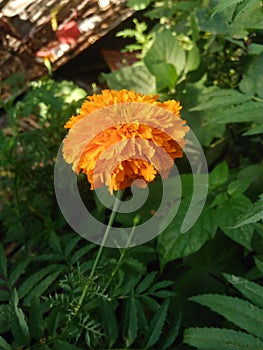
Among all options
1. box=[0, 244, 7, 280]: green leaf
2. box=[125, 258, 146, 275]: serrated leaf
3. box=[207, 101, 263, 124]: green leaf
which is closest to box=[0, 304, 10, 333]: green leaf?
box=[0, 244, 7, 280]: green leaf

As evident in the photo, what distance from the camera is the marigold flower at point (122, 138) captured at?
76 cm

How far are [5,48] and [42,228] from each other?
23.6 inches

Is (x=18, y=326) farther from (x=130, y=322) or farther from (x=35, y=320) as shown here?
(x=130, y=322)

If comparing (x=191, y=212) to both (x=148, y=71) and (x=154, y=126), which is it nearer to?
(x=154, y=126)

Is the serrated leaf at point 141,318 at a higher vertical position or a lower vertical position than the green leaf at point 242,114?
lower

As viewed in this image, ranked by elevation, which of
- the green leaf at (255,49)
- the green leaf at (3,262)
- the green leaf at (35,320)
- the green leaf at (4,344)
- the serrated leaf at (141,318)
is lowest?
the serrated leaf at (141,318)

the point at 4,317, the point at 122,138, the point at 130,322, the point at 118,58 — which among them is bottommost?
the point at 118,58

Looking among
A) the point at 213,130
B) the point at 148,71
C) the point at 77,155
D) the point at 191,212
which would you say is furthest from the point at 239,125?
the point at 77,155

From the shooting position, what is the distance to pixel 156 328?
0.95 m

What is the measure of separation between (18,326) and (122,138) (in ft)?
1.07

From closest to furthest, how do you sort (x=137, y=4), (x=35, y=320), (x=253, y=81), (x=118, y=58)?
(x=35, y=320)
(x=253, y=81)
(x=137, y=4)
(x=118, y=58)

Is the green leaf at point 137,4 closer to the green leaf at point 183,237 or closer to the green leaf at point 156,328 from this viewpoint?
the green leaf at point 183,237

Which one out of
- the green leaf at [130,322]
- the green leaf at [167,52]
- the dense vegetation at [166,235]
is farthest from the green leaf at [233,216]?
the green leaf at [167,52]

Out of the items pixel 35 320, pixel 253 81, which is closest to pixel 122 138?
pixel 35 320
